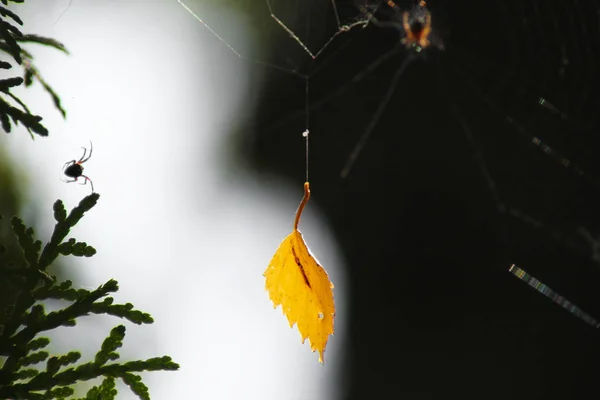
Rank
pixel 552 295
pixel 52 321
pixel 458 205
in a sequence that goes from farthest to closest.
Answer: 1. pixel 458 205
2. pixel 552 295
3. pixel 52 321

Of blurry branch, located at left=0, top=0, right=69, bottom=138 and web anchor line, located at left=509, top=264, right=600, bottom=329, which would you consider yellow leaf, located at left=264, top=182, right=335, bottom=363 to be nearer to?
blurry branch, located at left=0, top=0, right=69, bottom=138

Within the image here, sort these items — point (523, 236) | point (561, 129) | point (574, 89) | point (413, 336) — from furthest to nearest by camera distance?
point (413, 336), point (523, 236), point (561, 129), point (574, 89)

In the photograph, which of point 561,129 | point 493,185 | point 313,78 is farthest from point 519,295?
point 313,78

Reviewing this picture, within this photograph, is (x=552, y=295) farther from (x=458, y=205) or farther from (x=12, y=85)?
(x=12, y=85)

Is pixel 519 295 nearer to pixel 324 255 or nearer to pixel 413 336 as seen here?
pixel 413 336

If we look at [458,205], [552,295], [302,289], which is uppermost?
[458,205]

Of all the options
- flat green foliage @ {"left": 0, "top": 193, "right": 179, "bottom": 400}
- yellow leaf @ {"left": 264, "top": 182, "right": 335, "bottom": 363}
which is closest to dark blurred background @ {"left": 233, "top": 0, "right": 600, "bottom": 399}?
yellow leaf @ {"left": 264, "top": 182, "right": 335, "bottom": 363}

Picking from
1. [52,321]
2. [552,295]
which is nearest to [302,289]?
[52,321]
